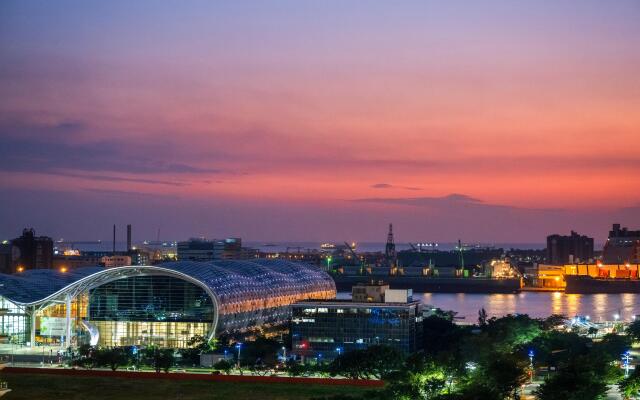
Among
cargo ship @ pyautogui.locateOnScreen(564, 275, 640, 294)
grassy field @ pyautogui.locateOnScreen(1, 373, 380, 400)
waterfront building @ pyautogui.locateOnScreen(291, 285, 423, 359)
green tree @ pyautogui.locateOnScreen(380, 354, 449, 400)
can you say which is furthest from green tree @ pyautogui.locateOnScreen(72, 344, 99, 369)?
cargo ship @ pyautogui.locateOnScreen(564, 275, 640, 294)

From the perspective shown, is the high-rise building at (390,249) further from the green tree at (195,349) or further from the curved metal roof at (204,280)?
the green tree at (195,349)

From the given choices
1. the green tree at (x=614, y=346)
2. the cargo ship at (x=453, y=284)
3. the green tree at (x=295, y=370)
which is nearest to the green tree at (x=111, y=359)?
the green tree at (x=295, y=370)

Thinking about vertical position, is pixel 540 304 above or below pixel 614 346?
above

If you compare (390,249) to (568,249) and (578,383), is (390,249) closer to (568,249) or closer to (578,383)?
(568,249)

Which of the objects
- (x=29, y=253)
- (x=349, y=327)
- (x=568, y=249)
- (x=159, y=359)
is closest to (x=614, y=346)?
(x=349, y=327)

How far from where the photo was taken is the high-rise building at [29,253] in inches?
3364

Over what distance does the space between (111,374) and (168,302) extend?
8.08m

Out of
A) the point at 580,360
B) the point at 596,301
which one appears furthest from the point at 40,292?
the point at 596,301

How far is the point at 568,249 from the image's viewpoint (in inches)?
4906

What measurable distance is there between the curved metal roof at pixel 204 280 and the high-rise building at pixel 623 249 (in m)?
69.8

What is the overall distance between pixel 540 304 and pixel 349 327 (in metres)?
41.7

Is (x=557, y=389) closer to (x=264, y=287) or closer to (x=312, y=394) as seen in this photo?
(x=312, y=394)

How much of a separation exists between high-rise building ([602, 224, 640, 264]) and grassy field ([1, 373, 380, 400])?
8970cm

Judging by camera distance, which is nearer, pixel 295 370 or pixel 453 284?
pixel 295 370
